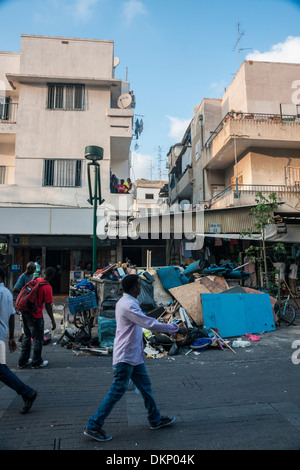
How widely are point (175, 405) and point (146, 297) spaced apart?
498 cm

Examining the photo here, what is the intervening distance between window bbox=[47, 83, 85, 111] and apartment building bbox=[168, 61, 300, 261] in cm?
743

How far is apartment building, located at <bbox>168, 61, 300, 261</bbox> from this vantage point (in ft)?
46.6

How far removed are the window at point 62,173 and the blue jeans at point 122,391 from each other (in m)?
12.6

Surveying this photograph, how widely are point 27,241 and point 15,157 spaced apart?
13.6ft

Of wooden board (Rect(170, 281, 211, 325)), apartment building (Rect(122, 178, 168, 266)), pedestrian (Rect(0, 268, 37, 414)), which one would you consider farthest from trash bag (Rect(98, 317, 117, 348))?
apartment building (Rect(122, 178, 168, 266))

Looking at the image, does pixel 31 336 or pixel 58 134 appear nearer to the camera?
pixel 31 336

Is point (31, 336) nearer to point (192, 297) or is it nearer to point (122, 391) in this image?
point (122, 391)

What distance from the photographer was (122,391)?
3293mm

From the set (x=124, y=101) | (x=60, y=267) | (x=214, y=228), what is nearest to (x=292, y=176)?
(x=214, y=228)

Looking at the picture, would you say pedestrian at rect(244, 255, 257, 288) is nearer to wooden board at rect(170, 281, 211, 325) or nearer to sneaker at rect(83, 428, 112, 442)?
wooden board at rect(170, 281, 211, 325)

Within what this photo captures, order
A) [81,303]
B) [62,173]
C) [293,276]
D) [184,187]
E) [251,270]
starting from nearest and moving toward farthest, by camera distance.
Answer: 1. [81,303]
2. [251,270]
3. [293,276]
4. [62,173]
5. [184,187]

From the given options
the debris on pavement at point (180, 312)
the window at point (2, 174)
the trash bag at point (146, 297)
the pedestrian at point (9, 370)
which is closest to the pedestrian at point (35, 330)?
the debris on pavement at point (180, 312)

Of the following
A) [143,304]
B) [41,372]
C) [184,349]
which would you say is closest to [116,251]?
[143,304]
